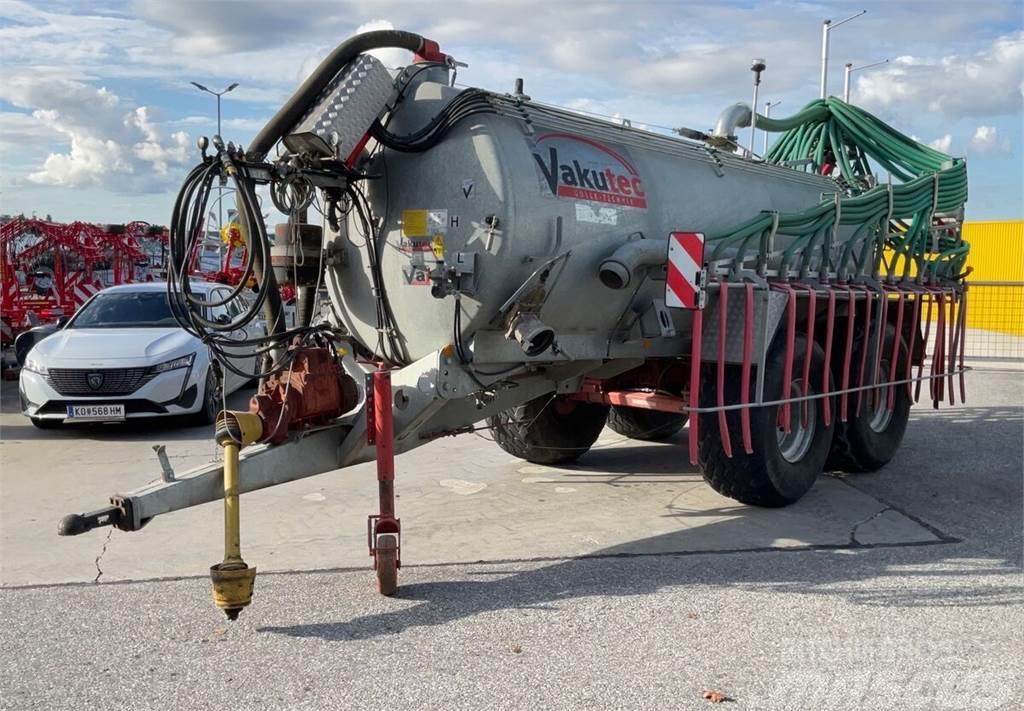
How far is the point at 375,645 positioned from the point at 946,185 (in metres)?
6.64

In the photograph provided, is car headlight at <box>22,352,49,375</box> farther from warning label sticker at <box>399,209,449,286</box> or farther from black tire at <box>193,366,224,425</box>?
warning label sticker at <box>399,209,449,286</box>

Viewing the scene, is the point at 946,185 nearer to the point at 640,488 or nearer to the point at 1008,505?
the point at 1008,505

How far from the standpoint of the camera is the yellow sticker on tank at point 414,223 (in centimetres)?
531

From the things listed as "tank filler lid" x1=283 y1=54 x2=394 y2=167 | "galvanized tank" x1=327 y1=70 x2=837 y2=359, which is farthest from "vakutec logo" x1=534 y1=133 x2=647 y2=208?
"tank filler lid" x1=283 y1=54 x2=394 y2=167

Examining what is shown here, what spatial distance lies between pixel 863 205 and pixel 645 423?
2853 mm

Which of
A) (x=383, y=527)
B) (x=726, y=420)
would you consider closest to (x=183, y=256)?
(x=383, y=527)

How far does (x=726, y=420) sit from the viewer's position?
6.31 m

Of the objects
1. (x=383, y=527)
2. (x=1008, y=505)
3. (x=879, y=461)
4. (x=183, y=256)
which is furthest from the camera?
(x=879, y=461)

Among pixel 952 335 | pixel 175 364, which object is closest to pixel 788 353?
pixel 952 335

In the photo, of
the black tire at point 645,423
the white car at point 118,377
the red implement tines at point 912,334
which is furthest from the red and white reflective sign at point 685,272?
the white car at point 118,377

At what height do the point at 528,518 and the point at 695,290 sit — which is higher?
the point at 695,290

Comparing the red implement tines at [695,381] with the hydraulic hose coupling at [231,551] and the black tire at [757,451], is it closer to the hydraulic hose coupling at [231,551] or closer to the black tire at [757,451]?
the black tire at [757,451]

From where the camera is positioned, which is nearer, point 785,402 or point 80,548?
point 80,548

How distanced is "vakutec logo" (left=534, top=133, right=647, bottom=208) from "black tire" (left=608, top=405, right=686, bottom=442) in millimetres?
3381
